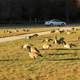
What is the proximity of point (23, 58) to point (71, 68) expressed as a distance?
132 inches

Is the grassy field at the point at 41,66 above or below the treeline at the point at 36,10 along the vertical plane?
below

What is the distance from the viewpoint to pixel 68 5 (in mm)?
75312

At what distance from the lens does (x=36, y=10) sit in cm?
→ 7131

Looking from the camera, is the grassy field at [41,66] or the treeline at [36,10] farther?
the treeline at [36,10]

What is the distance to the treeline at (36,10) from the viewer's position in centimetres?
6856

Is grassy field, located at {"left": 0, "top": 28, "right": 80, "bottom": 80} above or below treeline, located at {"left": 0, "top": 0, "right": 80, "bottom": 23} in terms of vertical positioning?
below

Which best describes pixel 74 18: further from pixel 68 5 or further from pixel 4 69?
pixel 4 69

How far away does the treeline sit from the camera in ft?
225

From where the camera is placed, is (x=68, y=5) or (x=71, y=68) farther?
(x=68, y=5)

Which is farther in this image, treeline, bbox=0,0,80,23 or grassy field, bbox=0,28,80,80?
treeline, bbox=0,0,80,23

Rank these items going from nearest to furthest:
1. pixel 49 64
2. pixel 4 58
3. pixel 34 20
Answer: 1. pixel 49 64
2. pixel 4 58
3. pixel 34 20

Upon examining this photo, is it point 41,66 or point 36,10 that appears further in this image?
point 36,10

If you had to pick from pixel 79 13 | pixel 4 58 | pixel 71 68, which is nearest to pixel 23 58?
pixel 4 58

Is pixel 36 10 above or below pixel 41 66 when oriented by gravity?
above
